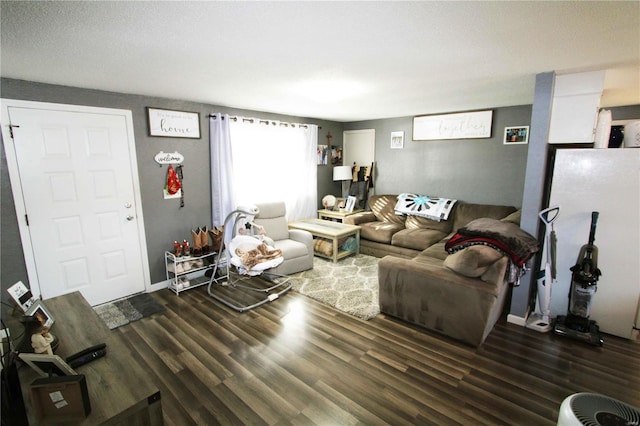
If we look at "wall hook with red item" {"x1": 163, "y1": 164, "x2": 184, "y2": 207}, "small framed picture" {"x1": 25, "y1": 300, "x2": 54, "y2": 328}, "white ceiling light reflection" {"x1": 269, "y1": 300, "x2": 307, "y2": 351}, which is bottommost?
"white ceiling light reflection" {"x1": 269, "y1": 300, "x2": 307, "y2": 351}

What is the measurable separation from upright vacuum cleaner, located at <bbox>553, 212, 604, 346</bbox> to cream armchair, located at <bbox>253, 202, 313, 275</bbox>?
2859 millimetres

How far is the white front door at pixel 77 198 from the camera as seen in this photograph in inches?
108

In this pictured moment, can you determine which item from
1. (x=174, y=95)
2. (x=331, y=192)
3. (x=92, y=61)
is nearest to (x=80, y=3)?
(x=92, y=61)

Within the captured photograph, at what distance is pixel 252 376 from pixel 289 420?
501 mm

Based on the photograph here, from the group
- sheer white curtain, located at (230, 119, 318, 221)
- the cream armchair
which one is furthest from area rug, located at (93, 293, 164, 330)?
sheer white curtain, located at (230, 119, 318, 221)

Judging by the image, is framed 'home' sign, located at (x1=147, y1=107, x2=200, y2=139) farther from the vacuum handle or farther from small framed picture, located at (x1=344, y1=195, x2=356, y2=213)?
the vacuum handle

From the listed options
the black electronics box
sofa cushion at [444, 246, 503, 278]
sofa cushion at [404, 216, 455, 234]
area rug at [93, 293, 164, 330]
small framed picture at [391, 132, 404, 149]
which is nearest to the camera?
the black electronics box

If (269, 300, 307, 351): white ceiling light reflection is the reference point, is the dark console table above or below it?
above

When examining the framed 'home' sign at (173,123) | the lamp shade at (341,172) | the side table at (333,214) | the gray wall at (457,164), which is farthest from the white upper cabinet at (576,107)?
the framed 'home' sign at (173,123)

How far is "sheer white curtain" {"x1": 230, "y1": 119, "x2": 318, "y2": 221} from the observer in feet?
14.4

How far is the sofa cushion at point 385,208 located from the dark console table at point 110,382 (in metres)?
4.30

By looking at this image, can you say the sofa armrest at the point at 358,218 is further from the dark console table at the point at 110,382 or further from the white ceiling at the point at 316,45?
the dark console table at the point at 110,382

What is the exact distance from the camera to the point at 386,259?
2965mm

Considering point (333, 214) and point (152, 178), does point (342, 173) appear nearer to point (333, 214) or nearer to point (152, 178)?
point (333, 214)
